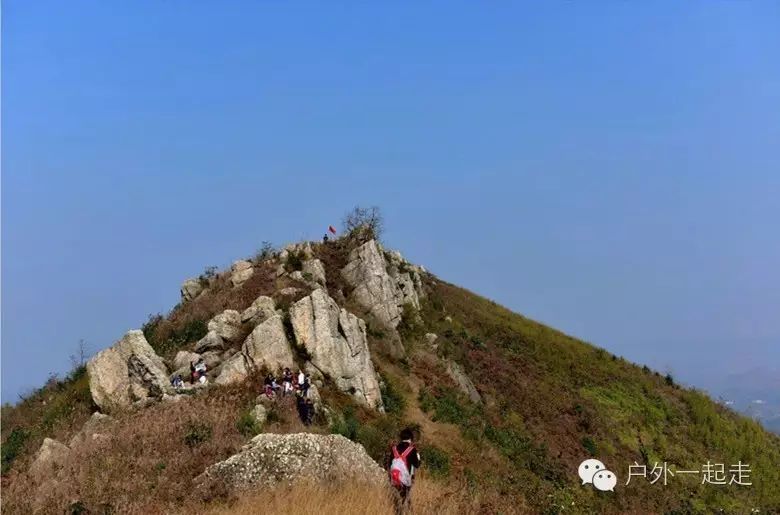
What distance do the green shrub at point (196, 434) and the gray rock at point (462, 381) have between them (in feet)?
55.2

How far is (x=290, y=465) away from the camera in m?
13.5

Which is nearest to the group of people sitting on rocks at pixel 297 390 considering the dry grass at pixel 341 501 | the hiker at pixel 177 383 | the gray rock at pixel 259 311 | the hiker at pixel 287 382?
the hiker at pixel 287 382

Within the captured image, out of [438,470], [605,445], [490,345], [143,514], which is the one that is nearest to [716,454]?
[605,445]

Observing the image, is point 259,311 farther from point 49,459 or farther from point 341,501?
point 341,501

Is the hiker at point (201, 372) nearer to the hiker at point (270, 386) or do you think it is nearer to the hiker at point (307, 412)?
the hiker at point (270, 386)

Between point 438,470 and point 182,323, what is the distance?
1334 centimetres

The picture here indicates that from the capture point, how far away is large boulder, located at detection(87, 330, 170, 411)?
69.7 ft

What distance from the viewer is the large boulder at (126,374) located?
2125 cm

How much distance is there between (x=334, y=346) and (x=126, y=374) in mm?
7655

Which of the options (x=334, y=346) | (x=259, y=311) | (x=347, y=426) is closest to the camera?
(x=347, y=426)

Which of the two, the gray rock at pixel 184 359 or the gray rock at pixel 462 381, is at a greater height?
the gray rock at pixel 462 381

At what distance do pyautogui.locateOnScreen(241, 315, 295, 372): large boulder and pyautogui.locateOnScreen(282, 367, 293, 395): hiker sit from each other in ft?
2.31

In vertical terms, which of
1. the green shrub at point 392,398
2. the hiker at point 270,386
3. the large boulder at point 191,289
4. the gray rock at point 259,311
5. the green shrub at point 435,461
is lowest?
the green shrub at point 435,461

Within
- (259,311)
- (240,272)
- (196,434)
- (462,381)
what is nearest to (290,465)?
(196,434)
